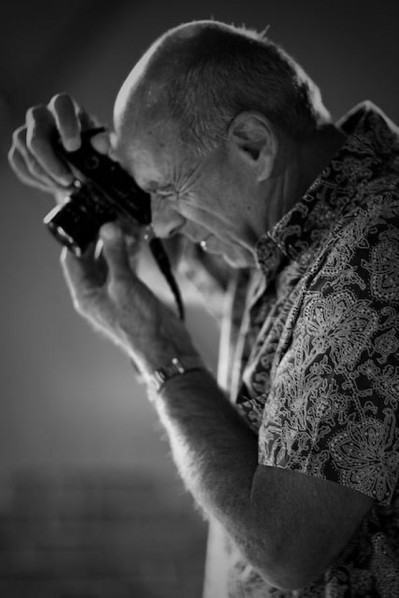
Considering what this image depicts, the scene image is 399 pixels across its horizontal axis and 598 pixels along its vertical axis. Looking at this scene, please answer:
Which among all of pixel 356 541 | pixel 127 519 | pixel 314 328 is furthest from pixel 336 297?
pixel 127 519

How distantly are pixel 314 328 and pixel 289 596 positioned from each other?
1.10 ft

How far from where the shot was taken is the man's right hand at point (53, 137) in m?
1.16

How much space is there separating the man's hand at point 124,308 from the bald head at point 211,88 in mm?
191

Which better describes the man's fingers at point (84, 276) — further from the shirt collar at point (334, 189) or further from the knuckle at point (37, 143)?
the shirt collar at point (334, 189)

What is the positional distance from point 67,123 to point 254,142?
0.30 meters

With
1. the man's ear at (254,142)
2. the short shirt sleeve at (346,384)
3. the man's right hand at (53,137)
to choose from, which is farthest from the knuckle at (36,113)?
the short shirt sleeve at (346,384)

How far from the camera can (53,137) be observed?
3.90ft

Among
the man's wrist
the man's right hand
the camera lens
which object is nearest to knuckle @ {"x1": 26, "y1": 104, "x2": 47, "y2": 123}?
the man's right hand

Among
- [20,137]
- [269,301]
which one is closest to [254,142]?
[269,301]

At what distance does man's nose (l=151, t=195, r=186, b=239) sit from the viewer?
1.16 meters

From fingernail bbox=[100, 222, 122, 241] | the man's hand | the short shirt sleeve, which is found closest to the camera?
the short shirt sleeve

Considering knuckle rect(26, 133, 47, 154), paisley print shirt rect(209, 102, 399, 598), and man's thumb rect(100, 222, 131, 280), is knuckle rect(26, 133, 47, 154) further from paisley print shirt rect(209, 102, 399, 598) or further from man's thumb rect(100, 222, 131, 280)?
paisley print shirt rect(209, 102, 399, 598)

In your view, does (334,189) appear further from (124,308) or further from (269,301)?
(124,308)

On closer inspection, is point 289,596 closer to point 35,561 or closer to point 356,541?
point 356,541
